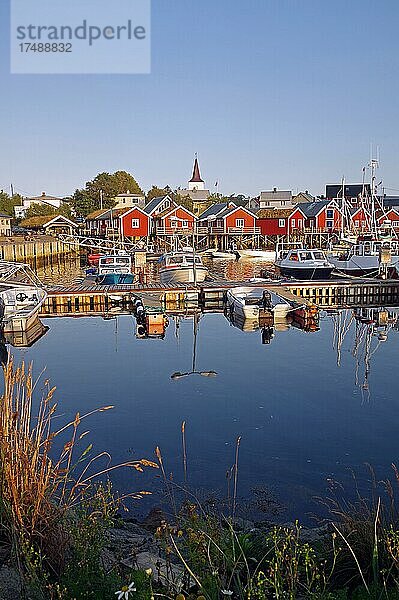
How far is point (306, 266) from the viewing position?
31.4 m

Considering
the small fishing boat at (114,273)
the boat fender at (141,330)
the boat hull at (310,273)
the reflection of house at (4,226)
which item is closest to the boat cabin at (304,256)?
the boat hull at (310,273)

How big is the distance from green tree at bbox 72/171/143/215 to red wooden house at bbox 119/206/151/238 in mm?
22224

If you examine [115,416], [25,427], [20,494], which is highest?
[25,427]

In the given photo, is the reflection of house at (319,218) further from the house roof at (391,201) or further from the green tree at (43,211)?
the green tree at (43,211)

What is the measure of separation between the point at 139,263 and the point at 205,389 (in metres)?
32.9

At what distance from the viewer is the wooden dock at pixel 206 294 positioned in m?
25.0

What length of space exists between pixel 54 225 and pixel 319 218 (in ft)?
102

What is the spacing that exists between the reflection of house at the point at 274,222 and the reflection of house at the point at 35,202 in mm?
39429

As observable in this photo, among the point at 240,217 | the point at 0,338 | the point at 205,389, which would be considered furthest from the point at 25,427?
the point at 240,217

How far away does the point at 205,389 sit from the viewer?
1363cm

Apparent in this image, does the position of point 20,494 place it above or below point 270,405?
above

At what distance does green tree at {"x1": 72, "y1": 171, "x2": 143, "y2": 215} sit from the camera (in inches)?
3457

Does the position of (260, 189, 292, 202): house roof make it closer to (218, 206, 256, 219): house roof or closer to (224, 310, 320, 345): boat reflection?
(218, 206, 256, 219): house roof

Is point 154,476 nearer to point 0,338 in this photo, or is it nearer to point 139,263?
point 0,338
